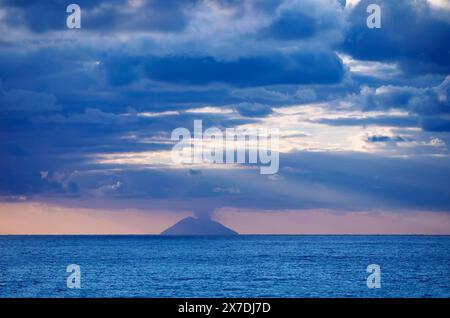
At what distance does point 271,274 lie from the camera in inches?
3979

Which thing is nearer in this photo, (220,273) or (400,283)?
(400,283)

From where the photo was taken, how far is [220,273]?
340 feet

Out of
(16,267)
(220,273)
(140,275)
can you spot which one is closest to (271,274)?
(220,273)

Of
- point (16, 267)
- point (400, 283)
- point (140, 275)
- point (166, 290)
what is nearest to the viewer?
point (166, 290)

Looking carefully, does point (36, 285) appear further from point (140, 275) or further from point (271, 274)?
point (271, 274)

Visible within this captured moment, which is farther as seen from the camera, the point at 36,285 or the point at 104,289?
the point at 36,285
